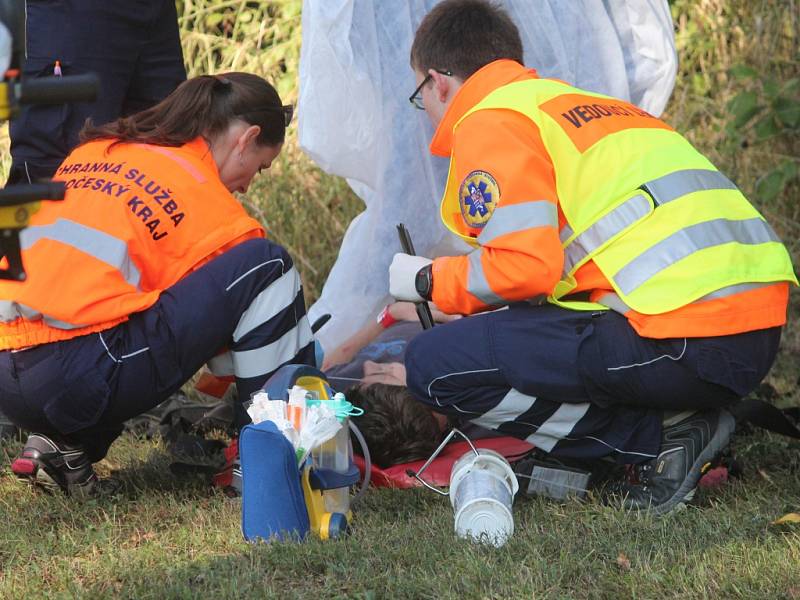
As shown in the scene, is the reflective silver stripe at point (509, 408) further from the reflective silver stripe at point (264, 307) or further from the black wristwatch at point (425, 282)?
the reflective silver stripe at point (264, 307)

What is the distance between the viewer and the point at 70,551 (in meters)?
2.81

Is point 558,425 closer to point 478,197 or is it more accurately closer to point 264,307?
point 478,197

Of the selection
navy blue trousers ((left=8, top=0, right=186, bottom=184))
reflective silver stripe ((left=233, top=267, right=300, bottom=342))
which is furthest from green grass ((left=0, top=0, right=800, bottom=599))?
navy blue trousers ((left=8, top=0, right=186, bottom=184))

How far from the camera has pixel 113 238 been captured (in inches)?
116

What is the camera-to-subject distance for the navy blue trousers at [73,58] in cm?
364

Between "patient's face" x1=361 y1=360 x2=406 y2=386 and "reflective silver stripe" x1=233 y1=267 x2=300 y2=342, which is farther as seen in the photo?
"patient's face" x1=361 y1=360 x2=406 y2=386

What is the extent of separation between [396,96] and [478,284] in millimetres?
1340

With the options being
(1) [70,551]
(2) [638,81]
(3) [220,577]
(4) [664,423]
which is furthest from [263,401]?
(2) [638,81]

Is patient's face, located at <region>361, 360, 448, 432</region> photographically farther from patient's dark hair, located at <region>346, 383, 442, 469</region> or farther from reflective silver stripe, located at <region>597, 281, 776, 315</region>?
reflective silver stripe, located at <region>597, 281, 776, 315</region>

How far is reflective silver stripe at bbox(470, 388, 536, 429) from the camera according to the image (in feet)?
10.2

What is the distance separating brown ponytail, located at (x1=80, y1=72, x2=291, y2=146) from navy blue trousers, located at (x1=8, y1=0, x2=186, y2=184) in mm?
482

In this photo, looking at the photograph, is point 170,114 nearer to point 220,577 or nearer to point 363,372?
point 363,372

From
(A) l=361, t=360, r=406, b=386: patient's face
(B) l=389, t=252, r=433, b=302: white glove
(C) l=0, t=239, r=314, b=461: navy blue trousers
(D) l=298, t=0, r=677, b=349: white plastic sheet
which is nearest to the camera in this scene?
(C) l=0, t=239, r=314, b=461: navy blue trousers

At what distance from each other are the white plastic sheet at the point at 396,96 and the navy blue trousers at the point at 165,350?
0.98m
